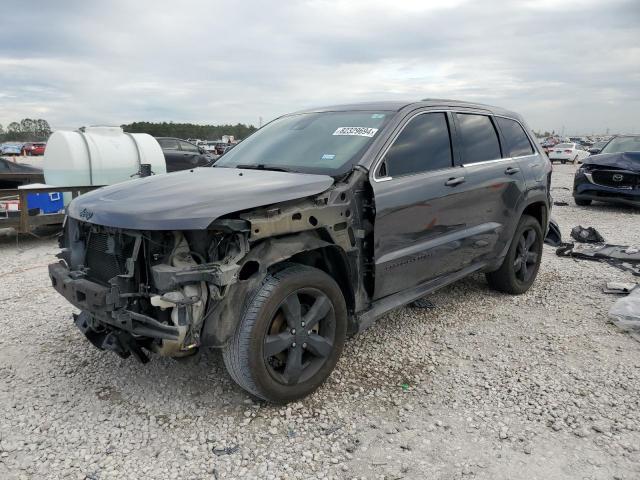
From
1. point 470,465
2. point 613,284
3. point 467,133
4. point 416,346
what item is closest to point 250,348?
point 470,465

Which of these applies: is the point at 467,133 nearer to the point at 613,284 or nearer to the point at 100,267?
the point at 613,284

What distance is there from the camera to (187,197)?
2.88 meters

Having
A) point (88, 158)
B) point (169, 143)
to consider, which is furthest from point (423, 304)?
point (169, 143)

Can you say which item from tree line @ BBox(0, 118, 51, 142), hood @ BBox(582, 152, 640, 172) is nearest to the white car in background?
hood @ BBox(582, 152, 640, 172)

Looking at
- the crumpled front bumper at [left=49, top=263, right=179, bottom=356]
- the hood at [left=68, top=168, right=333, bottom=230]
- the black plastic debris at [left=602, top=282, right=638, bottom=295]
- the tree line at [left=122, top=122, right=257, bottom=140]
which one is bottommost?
the black plastic debris at [left=602, top=282, right=638, bottom=295]

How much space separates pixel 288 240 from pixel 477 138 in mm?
2463

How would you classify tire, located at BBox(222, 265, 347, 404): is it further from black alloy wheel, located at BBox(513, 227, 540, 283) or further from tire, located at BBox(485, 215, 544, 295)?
black alloy wheel, located at BBox(513, 227, 540, 283)

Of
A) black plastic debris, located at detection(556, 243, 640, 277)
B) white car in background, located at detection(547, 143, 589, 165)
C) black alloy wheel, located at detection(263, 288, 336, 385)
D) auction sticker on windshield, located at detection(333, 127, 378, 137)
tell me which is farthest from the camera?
white car in background, located at detection(547, 143, 589, 165)

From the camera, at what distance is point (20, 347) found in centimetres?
398

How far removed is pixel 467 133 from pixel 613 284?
2497mm

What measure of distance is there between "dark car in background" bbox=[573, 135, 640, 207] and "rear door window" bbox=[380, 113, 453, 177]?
8553 millimetres

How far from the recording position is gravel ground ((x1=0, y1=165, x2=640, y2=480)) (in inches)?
104

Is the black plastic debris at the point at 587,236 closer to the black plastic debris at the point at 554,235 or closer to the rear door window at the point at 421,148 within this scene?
the black plastic debris at the point at 554,235

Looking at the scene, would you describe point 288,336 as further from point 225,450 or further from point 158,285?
point 158,285
